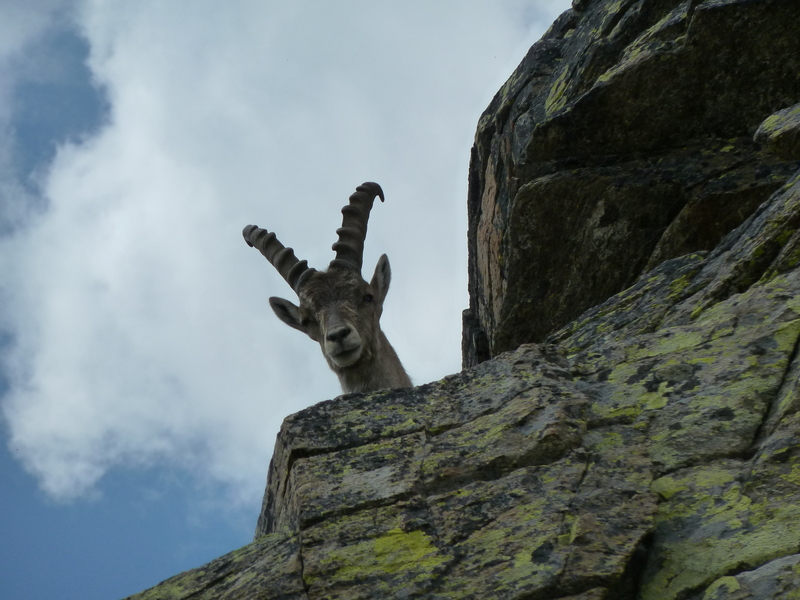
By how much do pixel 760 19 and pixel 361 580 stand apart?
6549 mm

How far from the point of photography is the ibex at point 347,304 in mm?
11469

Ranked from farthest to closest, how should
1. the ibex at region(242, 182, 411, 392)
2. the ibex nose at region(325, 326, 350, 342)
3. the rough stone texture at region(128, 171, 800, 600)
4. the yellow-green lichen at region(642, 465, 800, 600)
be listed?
1. the ibex at region(242, 182, 411, 392)
2. the ibex nose at region(325, 326, 350, 342)
3. the rough stone texture at region(128, 171, 800, 600)
4. the yellow-green lichen at region(642, 465, 800, 600)

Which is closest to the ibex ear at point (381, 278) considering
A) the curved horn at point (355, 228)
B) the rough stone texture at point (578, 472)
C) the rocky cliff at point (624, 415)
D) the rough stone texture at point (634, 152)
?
the curved horn at point (355, 228)

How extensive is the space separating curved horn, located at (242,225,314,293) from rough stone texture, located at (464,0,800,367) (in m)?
3.69

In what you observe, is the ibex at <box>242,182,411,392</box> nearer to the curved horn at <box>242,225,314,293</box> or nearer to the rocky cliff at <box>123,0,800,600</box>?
the curved horn at <box>242,225,314,293</box>

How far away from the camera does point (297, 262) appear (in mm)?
13391

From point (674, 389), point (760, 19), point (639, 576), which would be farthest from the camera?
point (760, 19)

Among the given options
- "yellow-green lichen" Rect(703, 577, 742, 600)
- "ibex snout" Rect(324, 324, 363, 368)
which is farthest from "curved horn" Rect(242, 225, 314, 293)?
"yellow-green lichen" Rect(703, 577, 742, 600)

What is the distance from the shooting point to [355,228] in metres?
13.7

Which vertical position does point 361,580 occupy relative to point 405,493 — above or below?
below

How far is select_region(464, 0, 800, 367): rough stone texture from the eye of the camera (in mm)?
8500

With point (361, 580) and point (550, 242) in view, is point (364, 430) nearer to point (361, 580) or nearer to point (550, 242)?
point (361, 580)

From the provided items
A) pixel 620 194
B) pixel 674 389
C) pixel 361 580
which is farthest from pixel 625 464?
pixel 620 194

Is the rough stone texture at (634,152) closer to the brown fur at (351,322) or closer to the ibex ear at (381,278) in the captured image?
the brown fur at (351,322)
